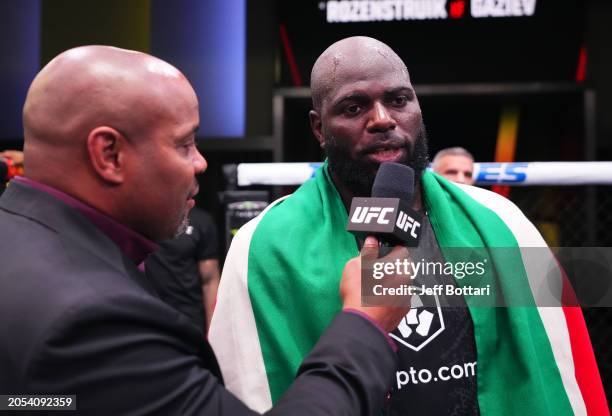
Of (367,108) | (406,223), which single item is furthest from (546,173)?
(406,223)

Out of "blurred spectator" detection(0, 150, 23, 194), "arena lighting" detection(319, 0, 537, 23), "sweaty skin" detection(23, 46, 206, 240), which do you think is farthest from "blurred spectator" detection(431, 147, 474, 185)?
"sweaty skin" detection(23, 46, 206, 240)

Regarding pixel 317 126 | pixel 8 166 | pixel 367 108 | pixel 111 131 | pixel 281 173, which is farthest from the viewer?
pixel 281 173

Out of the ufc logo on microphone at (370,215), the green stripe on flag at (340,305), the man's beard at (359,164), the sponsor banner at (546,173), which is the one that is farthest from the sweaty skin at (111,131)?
the sponsor banner at (546,173)

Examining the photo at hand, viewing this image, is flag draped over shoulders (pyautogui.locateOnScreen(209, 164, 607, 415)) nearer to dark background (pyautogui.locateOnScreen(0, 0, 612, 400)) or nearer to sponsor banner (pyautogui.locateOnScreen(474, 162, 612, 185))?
sponsor banner (pyautogui.locateOnScreen(474, 162, 612, 185))

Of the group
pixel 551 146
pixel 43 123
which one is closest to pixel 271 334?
pixel 43 123

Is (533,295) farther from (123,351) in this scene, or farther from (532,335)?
(123,351)

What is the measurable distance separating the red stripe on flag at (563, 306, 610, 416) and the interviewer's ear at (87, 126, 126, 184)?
2.88 feet

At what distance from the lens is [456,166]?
276 cm

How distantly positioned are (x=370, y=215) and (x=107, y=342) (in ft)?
1.33

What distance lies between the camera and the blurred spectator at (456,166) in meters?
2.69

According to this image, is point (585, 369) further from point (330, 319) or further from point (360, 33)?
point (360, 33)

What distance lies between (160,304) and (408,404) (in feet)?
1.88

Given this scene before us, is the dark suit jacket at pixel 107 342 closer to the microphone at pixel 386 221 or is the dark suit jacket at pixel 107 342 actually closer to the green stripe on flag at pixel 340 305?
the microphone at pixel 386 221

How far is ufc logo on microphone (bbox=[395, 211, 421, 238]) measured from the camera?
3.06 ft
